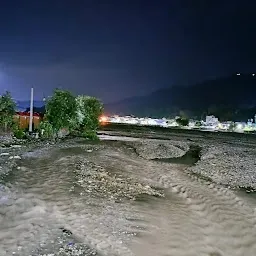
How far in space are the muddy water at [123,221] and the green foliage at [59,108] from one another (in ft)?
97.9

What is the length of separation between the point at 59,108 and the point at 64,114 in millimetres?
1060

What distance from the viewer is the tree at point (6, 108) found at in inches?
1679

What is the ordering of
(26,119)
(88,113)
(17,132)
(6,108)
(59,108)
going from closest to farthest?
(6,108) → (17,132) → (59,108) → (26,119) → (88,113)

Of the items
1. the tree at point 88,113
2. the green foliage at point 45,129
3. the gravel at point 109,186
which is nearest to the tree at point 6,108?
the green foliage at point 45,129

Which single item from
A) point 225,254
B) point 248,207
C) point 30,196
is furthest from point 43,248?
point 248,207

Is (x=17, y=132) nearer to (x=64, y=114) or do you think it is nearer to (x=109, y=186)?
(x=64, y=114)

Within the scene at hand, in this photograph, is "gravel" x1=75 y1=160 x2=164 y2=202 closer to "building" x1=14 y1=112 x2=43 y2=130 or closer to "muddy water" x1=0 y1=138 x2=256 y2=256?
"muddy water" x1=0 y1=138 x2=256 y2=256

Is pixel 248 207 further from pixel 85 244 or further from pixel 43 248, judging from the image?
pixel 43 248

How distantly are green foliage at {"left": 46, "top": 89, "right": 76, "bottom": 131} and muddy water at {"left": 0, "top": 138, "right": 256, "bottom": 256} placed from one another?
29.9 m

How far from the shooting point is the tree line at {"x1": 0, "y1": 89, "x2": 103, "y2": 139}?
4356 cm

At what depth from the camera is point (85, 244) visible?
964cm

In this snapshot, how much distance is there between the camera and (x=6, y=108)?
42875 mm

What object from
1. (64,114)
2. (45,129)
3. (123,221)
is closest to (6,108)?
(45,129)

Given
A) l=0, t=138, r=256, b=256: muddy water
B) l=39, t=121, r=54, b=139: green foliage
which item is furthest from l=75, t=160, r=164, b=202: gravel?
l=39, t=121, r=54, b=139: green foliage
